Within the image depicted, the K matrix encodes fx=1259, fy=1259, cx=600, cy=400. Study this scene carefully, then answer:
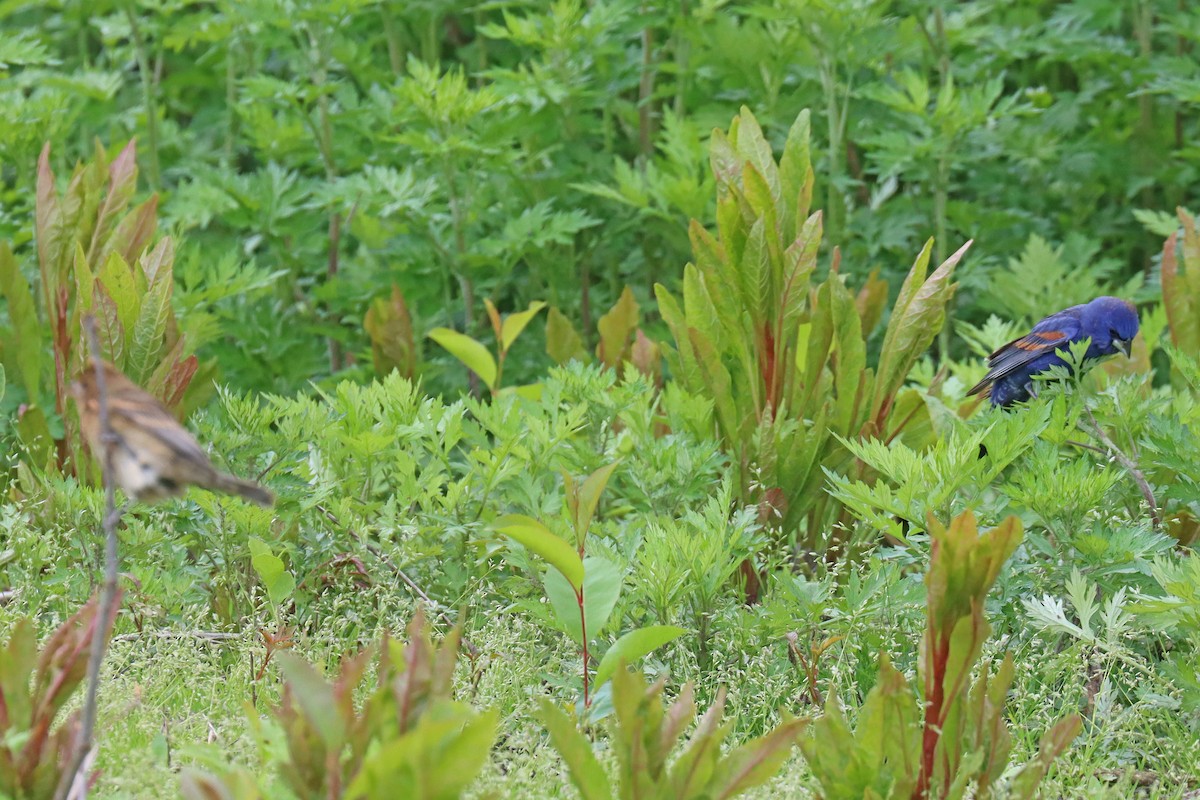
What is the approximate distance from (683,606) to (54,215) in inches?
67.2

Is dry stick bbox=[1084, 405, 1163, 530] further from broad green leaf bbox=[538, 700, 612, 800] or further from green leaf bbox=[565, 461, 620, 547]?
broad green leaf bbox=[538, 700, 612, 800]

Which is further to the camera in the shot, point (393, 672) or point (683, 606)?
point (683, 606)

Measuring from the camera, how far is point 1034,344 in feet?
8.86

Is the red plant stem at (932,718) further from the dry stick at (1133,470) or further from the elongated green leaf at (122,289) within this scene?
the elongated green leaf at (122,289)

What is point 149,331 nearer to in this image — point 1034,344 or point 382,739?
point 382,739

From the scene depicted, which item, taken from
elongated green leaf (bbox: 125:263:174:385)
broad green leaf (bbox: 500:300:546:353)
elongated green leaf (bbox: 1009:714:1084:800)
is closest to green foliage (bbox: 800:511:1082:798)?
Result: elongated green leaf (bbox: 1009:714:1084:800)

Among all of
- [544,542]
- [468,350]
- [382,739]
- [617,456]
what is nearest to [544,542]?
[544,542]

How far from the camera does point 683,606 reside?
7.18ft

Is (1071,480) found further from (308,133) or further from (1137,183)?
(308,133)

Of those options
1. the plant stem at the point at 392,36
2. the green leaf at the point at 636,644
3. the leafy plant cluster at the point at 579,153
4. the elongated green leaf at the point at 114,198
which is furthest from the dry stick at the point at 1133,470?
the plant stem at the point at 392,36

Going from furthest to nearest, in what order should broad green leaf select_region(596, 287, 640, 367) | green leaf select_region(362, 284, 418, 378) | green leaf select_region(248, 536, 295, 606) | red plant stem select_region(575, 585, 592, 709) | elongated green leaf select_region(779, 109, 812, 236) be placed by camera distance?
green leaf select_region(362, 284, 418, 378) < broad green leaf select_region(596, 287, 640, 367) < elongated green leaf select_region(779, 109, 812, 236) < green leaf select_region(248, 536, 295, 606) < red plant stem select_region(575, 585, 592, 709)

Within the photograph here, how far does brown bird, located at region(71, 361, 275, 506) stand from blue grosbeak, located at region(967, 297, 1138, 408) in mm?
1912

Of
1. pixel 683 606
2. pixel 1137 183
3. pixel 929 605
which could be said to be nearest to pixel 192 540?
pixel 683 606

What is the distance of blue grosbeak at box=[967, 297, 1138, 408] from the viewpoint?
2697 mm
